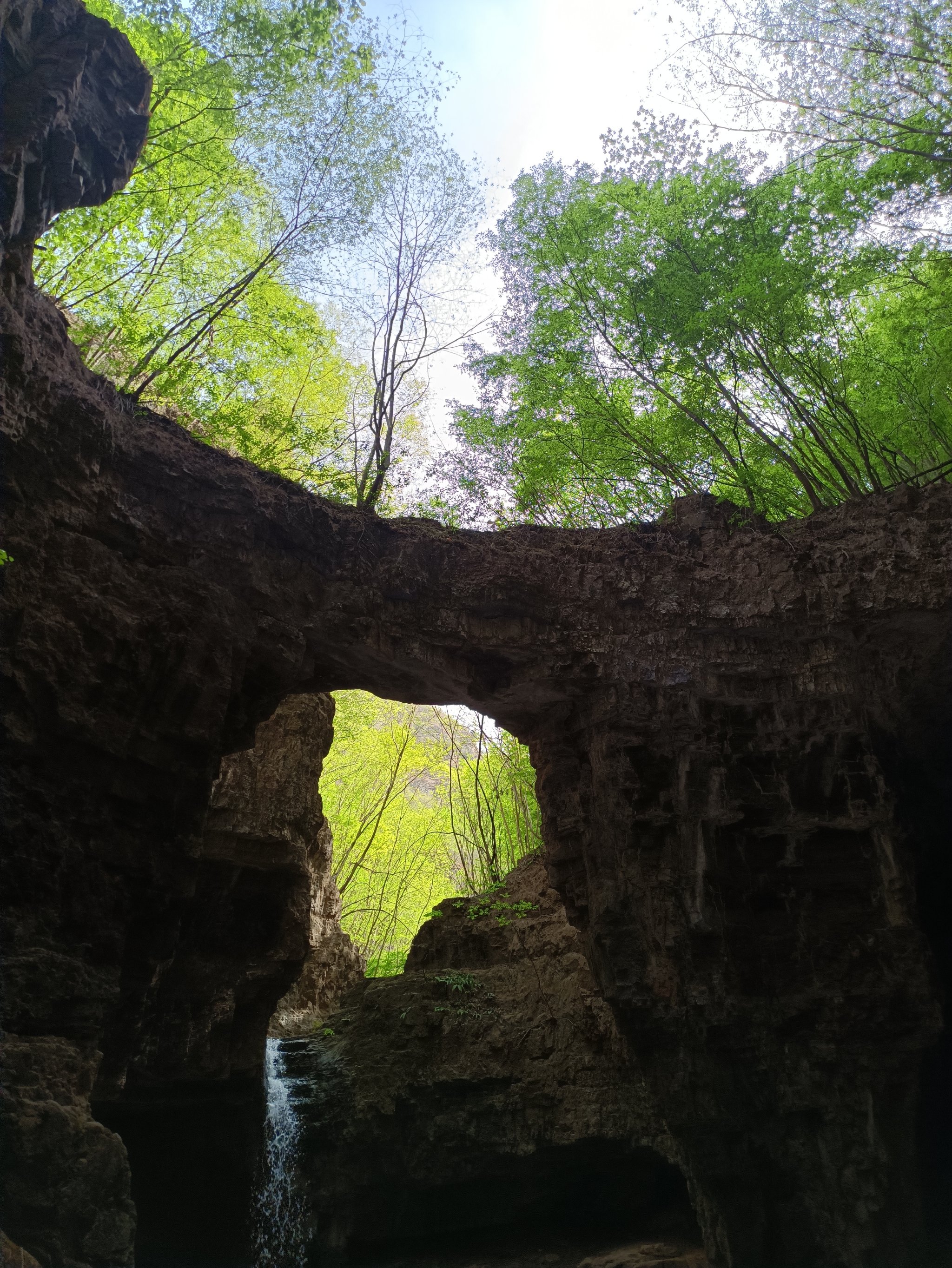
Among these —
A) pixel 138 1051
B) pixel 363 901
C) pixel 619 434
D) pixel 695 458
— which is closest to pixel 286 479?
pixel 619 434

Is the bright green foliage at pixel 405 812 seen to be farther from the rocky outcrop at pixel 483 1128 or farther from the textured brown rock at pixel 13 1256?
the textured brown rock at pixel 13 1256

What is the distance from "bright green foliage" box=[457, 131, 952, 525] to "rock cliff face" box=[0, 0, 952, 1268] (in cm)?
188

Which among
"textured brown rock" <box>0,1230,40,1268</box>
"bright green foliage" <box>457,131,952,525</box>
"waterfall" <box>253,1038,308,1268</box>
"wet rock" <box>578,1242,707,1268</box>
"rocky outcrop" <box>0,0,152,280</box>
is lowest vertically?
"wet rock" <box>578,1242,707,1268</box>

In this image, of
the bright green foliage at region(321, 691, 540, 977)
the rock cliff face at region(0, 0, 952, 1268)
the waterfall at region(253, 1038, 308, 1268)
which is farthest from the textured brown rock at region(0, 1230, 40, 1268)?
the bright green foliage at region(321, 691, 540, 977)

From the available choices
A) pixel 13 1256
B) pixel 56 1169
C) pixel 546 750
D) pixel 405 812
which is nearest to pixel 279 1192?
pixel 56 1169

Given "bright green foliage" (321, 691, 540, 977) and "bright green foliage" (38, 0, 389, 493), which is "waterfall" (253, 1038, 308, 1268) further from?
"bright green foliage" (38, 0, 389, 493)

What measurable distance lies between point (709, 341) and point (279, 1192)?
41.3 feet

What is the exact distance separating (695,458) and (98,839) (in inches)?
381

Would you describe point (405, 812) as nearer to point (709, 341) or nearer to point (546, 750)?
point (546, 750)

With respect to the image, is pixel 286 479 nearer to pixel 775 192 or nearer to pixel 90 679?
pixel 90 679

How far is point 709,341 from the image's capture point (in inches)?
421

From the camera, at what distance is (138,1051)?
33.8ft

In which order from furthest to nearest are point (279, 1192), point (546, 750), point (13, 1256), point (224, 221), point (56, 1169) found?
point (224, 221) → point (279, 1192) → point (546, 750) → point (56, 1169) → point (13, 1256)

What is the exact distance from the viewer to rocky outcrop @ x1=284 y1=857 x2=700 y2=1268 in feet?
34.1
